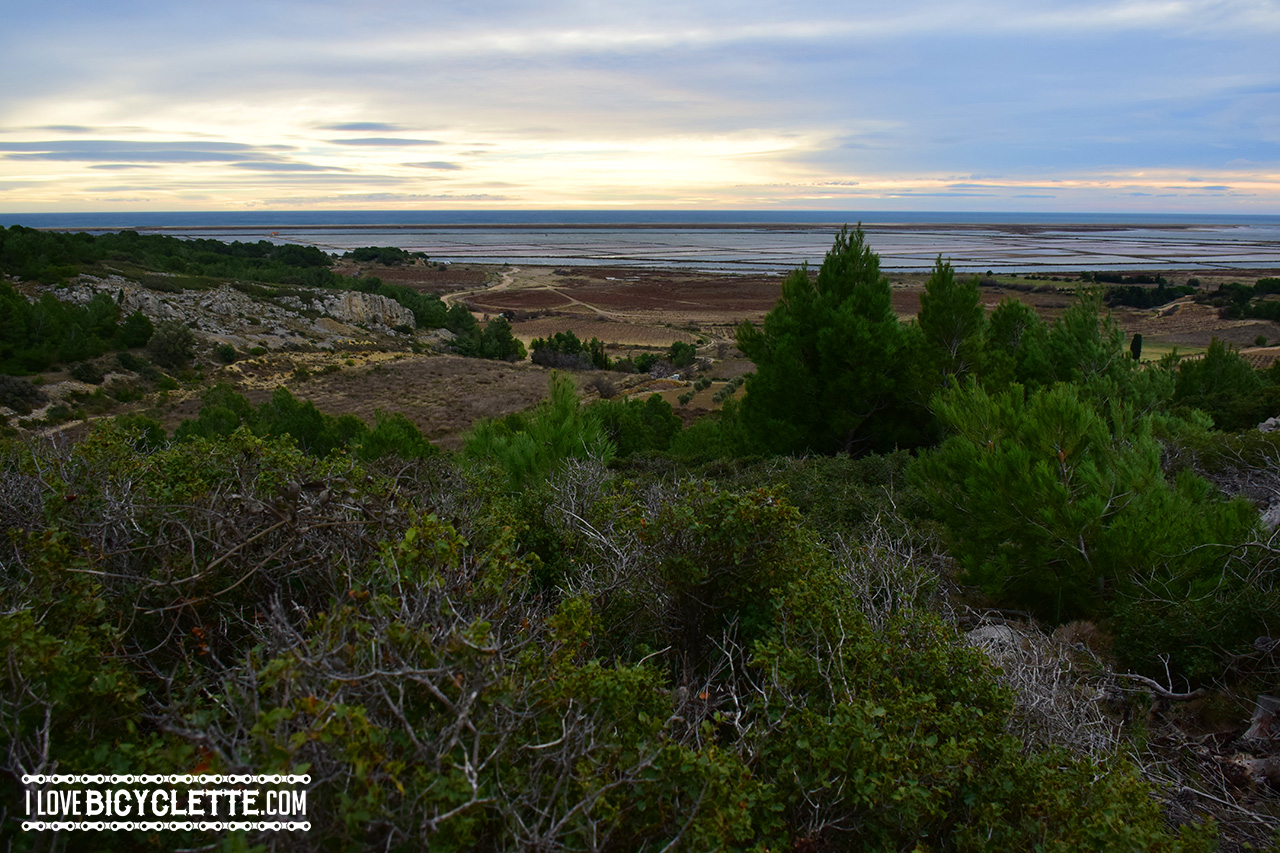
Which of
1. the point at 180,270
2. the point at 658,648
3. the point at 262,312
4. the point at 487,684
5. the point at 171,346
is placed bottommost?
the point at 171,346

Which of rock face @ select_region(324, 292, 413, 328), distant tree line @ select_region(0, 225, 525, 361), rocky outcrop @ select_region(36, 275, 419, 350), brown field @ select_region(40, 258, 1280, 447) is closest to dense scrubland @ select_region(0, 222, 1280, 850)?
brown field @ select_region(40, 258, 1280, 447)

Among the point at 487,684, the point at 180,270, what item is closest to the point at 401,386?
the point at 180,270

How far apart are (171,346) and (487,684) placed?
37.1 meters

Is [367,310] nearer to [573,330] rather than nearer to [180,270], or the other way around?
[180,270]

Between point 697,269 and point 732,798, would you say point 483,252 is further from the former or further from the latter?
point 732,798

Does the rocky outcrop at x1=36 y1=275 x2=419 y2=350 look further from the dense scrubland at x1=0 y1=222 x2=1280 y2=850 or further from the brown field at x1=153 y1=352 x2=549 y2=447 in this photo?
the dense scrubland at x1=0 y1=222 x2=1280 y2=850

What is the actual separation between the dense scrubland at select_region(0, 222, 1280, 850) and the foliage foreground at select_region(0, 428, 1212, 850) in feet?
0.06

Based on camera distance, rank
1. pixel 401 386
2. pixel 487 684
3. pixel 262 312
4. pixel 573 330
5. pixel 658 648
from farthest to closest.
Result: pixel 573 330, pixel 262 312, pixel 401 386, pixel 658 648, pixel 487 684

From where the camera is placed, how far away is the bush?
32.8 metres

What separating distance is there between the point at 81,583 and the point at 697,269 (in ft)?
331

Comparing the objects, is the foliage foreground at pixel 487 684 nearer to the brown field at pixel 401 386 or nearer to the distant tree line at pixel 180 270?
the brown field at pixel 401 386

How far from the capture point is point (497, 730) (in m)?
2.38

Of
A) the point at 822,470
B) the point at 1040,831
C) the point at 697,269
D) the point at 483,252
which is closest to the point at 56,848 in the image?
the point at 1040,831

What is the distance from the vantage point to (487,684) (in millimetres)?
2412
